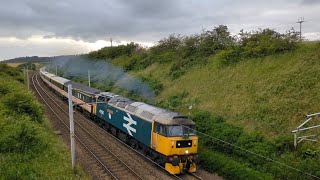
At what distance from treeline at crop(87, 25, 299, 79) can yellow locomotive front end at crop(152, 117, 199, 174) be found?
45.4 feet

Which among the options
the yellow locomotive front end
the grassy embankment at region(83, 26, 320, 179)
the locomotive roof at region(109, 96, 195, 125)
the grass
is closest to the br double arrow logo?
the locomotive roof at region(109, 96, 195, 125)

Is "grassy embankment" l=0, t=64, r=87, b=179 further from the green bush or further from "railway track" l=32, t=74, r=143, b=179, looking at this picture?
the green bush

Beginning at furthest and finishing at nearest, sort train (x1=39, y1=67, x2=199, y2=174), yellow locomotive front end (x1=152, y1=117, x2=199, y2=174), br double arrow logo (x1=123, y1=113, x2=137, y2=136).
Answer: br double arrow logo (x1=123, y1=113, x2=137, y2=136)
train (x1=39, y1=67, x2=199, y2=174)
yellow locomotive front end (x1=152, y1=117, x2=199, y2=174)

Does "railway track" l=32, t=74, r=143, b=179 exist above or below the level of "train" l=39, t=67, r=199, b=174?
below

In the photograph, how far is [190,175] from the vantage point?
20.2 metres

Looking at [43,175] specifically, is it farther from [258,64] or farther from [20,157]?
[258,64]

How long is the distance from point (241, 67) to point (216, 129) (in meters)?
9.63

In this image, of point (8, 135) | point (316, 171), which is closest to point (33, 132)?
point (8, 135)

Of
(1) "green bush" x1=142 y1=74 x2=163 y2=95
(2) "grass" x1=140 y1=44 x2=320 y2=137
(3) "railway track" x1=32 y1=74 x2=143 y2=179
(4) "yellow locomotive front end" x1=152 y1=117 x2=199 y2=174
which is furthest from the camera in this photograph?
(1) "green bush" x1=142 y1=74 x2=163 y2=95

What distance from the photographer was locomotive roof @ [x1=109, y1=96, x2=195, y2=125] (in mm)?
20062

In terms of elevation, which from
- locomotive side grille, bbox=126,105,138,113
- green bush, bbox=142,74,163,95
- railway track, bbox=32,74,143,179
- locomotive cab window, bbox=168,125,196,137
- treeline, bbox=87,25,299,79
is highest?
treeline, bbox=87,25,299,79

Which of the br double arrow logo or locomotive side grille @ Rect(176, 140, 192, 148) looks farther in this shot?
the br double arrow logo

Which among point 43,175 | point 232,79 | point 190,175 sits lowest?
point 190,175

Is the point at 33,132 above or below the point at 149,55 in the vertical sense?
below
